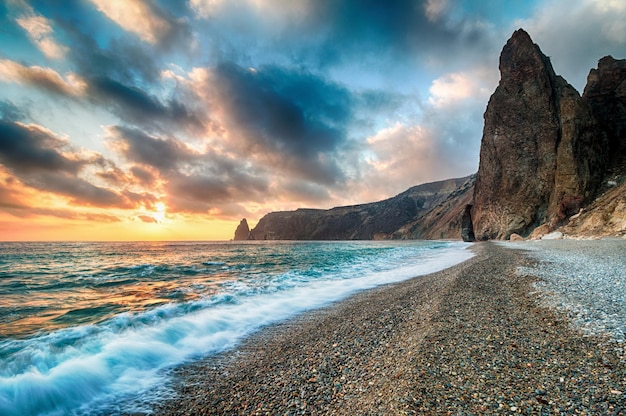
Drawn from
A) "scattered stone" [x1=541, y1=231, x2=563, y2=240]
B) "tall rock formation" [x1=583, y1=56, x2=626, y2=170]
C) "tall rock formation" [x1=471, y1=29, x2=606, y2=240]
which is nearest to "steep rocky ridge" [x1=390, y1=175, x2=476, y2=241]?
"tall rock formation" [x1=471, y1=29, x2=606, y2=240]

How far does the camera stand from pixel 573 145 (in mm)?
39438

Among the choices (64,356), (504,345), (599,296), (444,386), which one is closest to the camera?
(444,386)

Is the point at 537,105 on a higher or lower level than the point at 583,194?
higher

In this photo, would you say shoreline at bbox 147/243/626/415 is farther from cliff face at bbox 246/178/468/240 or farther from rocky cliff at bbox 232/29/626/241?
cliff face at bbox 246/178/468/240

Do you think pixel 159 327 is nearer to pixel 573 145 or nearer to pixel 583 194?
pixel 583 194

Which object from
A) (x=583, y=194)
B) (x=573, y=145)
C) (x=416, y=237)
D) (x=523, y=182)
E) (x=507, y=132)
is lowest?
(x=416, y=237)

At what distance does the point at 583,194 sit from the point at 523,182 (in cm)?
1170

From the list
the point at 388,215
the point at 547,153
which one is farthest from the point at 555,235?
the point at 388,215

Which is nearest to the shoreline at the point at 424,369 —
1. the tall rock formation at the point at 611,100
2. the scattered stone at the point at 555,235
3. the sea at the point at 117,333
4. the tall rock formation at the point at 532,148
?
the sea at the point at 117,333

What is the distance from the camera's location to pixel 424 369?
365 cm

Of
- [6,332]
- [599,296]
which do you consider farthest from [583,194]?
[6,332]

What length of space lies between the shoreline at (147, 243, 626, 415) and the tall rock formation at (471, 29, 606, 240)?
41.8 meters

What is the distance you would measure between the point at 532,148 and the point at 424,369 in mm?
57730

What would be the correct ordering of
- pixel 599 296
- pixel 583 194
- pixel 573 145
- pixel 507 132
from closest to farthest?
pixel 599 296 → pixel 583 194 → pixel 573 145 → pixel 507 132
